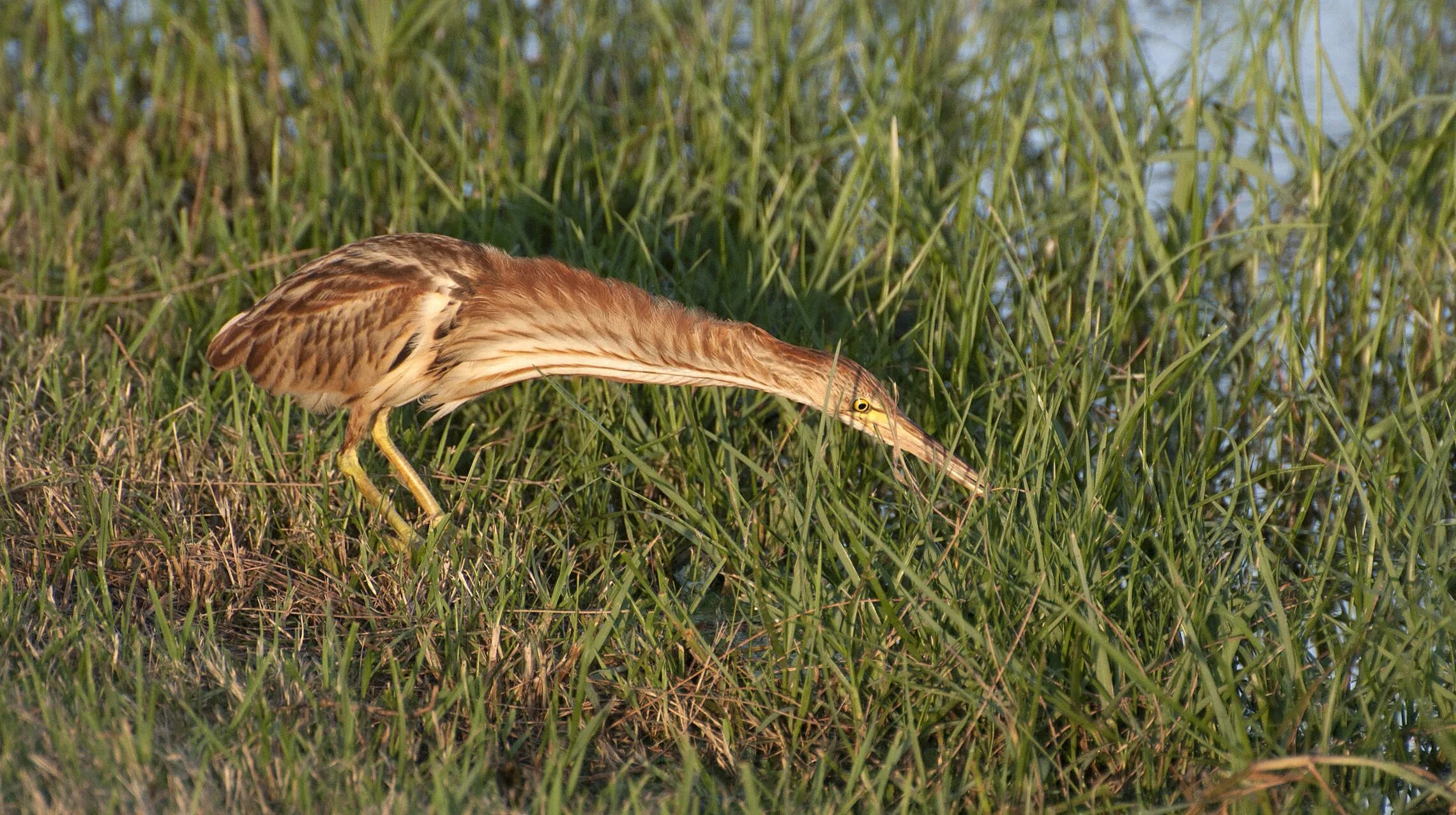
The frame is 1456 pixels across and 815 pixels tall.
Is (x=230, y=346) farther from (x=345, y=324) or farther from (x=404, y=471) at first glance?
(x=404, y=471)

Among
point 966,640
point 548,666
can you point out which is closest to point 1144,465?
point 966,640

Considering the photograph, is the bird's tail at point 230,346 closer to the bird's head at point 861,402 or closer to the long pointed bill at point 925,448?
the bird's head at point 861,402

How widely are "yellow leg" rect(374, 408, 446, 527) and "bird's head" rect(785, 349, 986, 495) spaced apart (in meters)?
0.79

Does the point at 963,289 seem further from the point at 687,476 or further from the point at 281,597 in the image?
the point at 281,597

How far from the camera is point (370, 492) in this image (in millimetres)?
3197

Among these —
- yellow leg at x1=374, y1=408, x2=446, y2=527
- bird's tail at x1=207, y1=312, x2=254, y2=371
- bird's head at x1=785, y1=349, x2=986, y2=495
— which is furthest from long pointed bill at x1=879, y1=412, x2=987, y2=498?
bird's tail at x1=207, y1=312, x2=254, y2=371

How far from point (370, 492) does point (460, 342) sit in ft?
1.23

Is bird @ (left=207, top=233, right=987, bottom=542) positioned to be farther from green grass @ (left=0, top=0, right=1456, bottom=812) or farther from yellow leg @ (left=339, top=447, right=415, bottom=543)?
green grass @ (left=0, top=0, right=1456, bottom=812)

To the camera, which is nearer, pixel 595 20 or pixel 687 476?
pixel 687 476

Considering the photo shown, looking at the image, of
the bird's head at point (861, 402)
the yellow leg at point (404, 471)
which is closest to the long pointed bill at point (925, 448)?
the bird's head at point (861, 402)

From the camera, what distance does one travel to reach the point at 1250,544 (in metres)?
2.79

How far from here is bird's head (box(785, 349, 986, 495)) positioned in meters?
2.99

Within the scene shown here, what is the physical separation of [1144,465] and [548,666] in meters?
1.18

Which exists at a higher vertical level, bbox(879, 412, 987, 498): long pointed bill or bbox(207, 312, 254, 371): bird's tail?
bbox(879, 412, 987, 498): long pointed bill
